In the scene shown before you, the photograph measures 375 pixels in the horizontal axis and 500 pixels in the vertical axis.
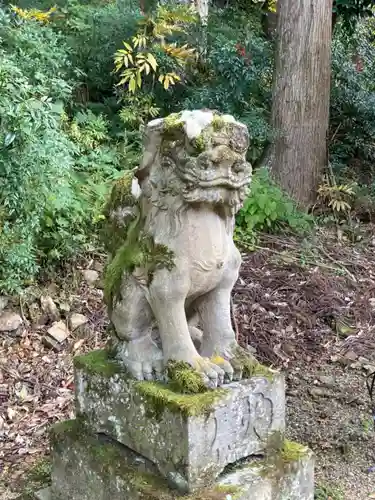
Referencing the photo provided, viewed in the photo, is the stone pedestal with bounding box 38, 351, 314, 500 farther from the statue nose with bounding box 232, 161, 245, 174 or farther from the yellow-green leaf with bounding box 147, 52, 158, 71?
the yellow-green leaf with bounding box 147, 52, 158, 71

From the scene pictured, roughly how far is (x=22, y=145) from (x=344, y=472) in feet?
8.55

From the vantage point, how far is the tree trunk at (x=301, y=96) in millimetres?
6195

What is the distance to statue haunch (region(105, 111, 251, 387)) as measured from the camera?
2.01 m

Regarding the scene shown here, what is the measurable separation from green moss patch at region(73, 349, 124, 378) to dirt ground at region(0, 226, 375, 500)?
0.87 metres

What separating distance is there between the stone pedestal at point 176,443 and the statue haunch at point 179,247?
0.34ft

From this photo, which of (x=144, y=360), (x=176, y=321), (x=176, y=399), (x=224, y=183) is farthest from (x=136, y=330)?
(x=224, y=183)

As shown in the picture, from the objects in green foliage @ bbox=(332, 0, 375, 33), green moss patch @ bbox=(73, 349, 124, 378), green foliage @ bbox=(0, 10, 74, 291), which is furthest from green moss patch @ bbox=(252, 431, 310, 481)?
green foliage @ bbox=(332, 0, 375, 33)

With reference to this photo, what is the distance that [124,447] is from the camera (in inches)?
92.8

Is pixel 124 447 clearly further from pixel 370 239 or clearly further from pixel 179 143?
pixel 370 239

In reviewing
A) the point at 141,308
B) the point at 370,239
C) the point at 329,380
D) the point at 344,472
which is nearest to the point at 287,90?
the point at 370,239

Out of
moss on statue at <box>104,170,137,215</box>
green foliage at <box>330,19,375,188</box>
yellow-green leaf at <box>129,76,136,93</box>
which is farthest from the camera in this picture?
green foliage at <box>330,19,375,188</box>

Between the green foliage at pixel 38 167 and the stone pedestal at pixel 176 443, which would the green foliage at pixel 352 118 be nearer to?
the green foliage at pixel 38 167

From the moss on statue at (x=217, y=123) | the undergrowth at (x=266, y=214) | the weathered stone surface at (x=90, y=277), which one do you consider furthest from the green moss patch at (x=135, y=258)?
the undergrowth at (x=266, y=214)

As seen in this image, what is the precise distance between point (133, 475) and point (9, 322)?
2261 millimetres
